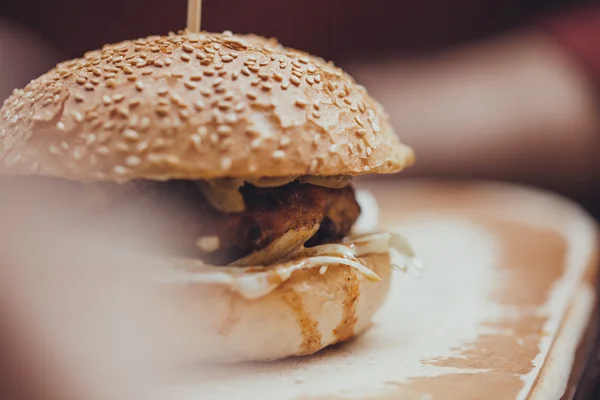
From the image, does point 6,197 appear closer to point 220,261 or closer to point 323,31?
point 220,261

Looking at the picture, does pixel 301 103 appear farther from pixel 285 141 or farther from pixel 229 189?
pixel 229 189

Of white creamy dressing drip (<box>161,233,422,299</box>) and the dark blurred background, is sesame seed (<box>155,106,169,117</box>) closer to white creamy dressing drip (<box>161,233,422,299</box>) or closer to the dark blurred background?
white creamy dressing drip (<box>161,233,422,299</box>)

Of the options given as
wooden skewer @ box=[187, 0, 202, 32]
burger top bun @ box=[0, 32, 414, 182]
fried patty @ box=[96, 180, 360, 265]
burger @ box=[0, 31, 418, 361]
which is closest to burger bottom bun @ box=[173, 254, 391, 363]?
burger @ box=[0, 31, 418, 361]

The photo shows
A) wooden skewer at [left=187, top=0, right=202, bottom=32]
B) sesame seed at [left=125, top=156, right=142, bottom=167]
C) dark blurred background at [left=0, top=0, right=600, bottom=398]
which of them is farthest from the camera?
dark blurred background at [left=0, top=0, right=600, bottom=398]

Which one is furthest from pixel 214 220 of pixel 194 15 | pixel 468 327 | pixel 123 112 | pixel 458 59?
pixel 458 59

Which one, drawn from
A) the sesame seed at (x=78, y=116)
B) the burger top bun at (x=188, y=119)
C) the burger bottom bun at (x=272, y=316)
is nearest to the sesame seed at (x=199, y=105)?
the burger top bun at (x=188, y=119)

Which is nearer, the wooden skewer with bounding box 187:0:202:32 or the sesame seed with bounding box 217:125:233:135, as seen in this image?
the sesame seed with bounding box 217:125:233:135

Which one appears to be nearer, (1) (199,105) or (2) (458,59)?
(1) (199,105)
